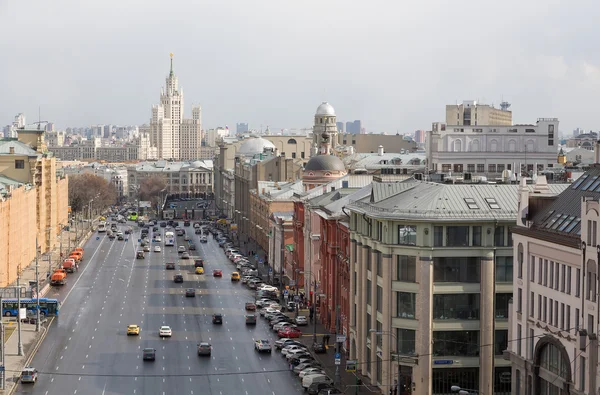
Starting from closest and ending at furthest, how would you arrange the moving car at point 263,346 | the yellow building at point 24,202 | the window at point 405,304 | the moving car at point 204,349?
the window at point 405,304
the moving car at point 204,349
the moving car at point 263,346
the yellow building at point 24,202

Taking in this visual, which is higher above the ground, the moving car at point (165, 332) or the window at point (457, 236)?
the window at point (457, 236)

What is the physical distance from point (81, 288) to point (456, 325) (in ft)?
234

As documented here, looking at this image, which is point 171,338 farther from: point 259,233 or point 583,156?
point 583,156

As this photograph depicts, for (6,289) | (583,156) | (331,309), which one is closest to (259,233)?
(583,156)

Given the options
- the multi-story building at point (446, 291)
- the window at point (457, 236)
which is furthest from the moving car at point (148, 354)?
the window at point (457, 236)

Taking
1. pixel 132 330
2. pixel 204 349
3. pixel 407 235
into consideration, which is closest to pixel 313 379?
pixel 407 235

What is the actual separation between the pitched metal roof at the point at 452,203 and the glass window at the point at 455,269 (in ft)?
8.80

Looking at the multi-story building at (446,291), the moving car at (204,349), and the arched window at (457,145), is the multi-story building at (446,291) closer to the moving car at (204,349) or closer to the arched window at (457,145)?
the moving car at (204,349)

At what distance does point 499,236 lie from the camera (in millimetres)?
72500

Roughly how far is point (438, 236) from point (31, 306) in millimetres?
53029

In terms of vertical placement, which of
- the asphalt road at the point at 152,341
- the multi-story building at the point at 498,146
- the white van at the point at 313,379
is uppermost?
the multi-story building at the point at 498,146

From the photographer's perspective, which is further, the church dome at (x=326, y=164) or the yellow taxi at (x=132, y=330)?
the church dome at (x=326, y=164)

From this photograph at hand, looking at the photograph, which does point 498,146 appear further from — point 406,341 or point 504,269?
point 406,341

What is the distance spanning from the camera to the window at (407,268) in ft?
240
